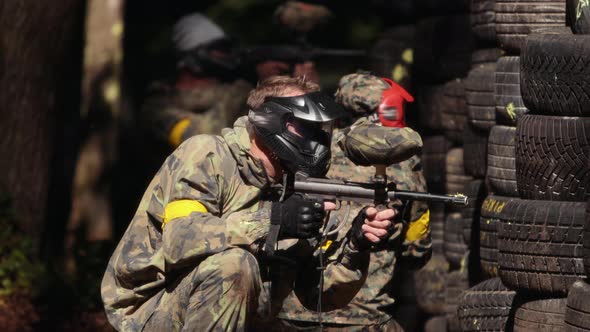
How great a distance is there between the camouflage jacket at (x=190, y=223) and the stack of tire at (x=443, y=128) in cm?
355

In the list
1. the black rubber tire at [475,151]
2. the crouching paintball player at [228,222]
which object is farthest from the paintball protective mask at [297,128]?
the black rubber tire at [475,151]

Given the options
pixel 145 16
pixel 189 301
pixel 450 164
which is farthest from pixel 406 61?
pixel 145 16

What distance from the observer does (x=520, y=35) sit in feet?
25.6

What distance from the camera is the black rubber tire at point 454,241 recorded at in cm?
979

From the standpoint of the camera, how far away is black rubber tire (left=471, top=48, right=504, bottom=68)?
29.9 feet

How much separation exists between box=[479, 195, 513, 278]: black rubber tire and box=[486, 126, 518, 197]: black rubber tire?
59mm

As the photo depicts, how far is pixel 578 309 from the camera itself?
245 inches

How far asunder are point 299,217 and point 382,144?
1.63 feet

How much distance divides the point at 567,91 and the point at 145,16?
12.2 meters

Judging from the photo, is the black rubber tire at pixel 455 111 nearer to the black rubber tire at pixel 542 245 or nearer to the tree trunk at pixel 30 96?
the tree trunk at pixel 30 96

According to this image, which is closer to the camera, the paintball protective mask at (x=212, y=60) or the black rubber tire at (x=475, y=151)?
the black rubber tire at (x=475, y=151)

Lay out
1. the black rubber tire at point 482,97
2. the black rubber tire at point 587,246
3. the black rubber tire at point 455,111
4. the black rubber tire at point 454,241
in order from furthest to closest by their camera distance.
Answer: the black rubber tire at point 455,111, the black rubber tire at point 454,241, the black rubber tire at point 482,97, the black rubber tire at point 587,246

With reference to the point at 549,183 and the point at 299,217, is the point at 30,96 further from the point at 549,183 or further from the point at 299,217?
the point at 299,217

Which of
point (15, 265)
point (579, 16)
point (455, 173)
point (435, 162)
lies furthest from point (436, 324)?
point (579, 16)
